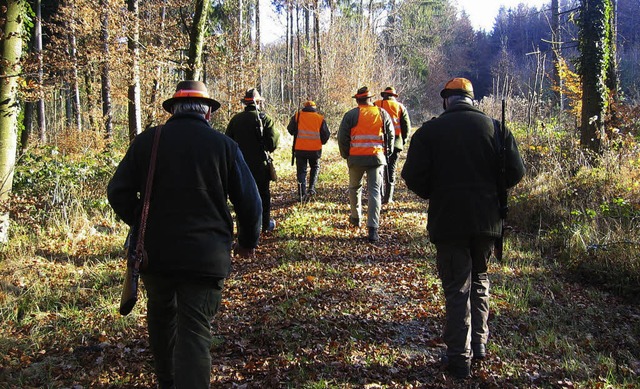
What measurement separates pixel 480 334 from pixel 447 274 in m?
0.65

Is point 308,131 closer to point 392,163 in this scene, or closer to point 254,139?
point 392,163

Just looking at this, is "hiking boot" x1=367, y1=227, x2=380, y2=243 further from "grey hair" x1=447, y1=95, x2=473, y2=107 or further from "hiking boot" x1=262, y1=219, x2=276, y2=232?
"grey hair" x1=447, y1=95, x2=473, y2=107

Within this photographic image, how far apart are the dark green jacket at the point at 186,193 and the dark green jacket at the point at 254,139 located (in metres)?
4.19

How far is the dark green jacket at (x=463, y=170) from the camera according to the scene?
12.2 feet

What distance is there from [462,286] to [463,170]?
94 centimetres

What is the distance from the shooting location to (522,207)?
855cm

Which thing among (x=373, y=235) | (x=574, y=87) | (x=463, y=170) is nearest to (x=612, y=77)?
(x=574, y=87)

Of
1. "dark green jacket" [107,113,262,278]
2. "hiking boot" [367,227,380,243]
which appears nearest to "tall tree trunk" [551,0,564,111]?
"hiking boot" [367,227,380,243]

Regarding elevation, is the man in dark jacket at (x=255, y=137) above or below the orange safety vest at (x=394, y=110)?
below

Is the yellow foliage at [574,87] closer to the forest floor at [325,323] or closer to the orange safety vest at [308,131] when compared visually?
the forest floor at [325,323]

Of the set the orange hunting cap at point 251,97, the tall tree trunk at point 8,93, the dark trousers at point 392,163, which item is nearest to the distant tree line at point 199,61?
the tall tree trunk at point 8,93

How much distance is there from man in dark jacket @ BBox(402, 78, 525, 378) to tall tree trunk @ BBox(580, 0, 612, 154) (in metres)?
6.92

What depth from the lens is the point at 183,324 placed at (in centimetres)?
284

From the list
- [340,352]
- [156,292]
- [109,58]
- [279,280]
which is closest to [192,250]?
[156,292]
